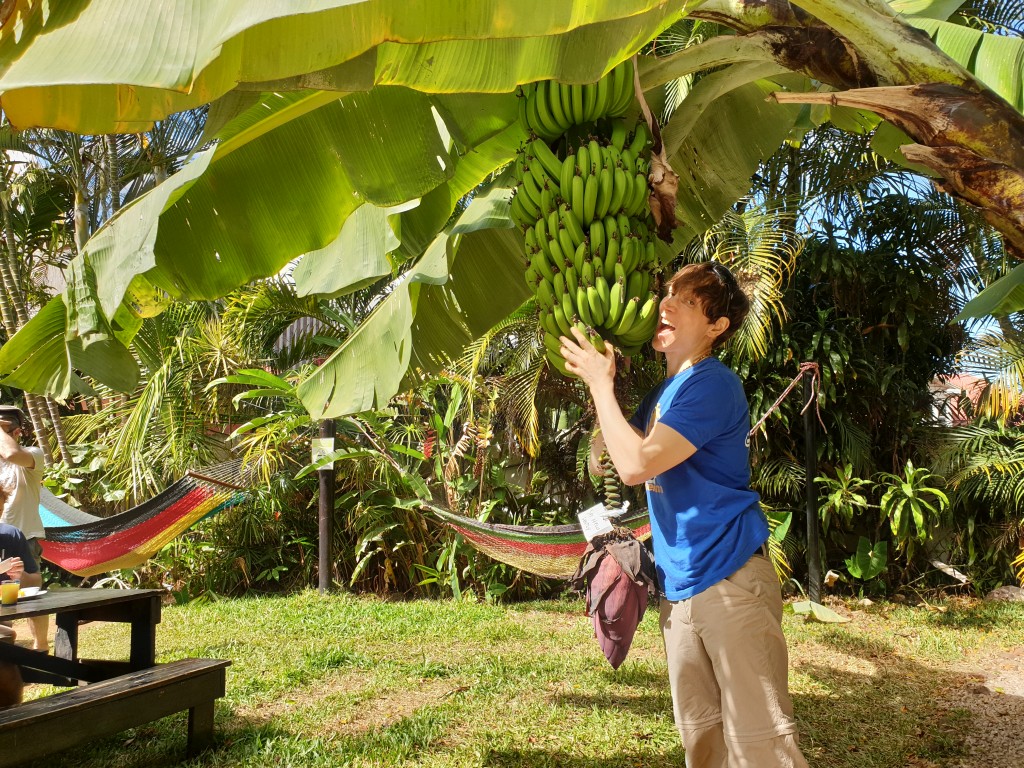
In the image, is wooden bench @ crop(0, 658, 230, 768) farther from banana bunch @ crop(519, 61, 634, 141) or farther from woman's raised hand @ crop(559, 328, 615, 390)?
banana bunch @ crop(519, 61, 634, 141)

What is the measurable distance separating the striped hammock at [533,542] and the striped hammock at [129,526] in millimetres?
1363

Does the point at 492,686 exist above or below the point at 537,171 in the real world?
below

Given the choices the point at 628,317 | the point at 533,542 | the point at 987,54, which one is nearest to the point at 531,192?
the point at 628,317

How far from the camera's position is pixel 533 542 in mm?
3977

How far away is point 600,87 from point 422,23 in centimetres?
62

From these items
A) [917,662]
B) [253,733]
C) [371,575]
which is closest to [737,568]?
[253,733]

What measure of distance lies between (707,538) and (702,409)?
255 millimetres

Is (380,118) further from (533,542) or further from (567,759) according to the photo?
(533,542)

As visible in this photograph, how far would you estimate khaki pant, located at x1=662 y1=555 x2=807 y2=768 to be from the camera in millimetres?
1485

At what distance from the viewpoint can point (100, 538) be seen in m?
4.29

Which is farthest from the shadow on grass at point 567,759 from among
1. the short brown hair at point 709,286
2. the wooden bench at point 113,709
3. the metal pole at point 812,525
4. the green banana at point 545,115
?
the metal pole at point 812,525

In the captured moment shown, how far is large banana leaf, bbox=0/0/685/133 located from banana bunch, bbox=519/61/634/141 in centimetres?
28

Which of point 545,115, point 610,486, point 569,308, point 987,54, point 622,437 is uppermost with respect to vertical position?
point 987,54

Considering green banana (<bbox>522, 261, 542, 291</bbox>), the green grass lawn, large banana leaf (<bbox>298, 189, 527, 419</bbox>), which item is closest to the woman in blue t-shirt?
green banana (<bbox>522, 261, 542, 291</bbox>)
